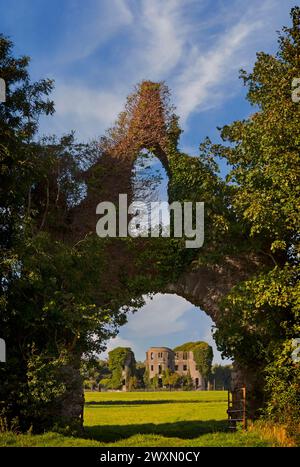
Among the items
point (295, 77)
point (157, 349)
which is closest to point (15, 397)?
point (295, 77)

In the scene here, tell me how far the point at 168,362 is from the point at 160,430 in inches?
3329

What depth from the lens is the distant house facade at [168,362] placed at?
10262 centimetres

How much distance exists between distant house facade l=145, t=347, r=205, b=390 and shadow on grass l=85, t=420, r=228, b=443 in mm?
76640

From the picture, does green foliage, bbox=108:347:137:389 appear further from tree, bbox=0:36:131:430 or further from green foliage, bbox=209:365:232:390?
tree, bbox=0:36:131:430

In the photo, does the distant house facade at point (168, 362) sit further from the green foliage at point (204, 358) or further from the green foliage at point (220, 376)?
the green foliage at point (220, 376)

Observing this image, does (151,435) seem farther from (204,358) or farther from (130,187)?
(204,358)

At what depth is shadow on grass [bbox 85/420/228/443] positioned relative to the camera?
68.9 ft

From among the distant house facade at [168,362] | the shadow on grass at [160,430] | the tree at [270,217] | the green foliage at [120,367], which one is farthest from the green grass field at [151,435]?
the distant house facade at [168,362]

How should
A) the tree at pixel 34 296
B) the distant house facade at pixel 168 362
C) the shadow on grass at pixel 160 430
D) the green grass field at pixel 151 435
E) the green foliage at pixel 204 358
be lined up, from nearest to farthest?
the green grass field at pixel 151 435 → the tree at pixel 34 296 → the shadow on grass at pixel 160 430 → the green foliage at pixel 204 358 → the distant house facade at pixel 168 362

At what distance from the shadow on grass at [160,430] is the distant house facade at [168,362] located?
76.6 metres

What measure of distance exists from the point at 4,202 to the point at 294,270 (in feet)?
32.8

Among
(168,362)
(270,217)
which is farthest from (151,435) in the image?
(168,362)
